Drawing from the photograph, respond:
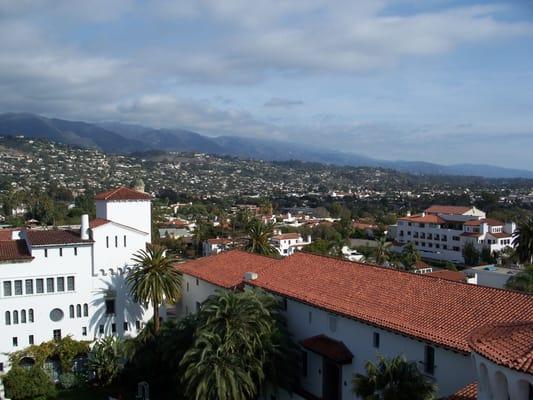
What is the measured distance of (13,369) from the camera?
32031 millimetres

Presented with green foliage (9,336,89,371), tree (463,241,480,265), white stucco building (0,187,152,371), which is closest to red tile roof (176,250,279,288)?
white stucco building (0,187,152,371)

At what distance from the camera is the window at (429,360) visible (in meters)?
19.5

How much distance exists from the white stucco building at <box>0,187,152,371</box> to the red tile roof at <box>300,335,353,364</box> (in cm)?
1646

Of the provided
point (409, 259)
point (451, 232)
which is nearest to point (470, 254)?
point (451, 232)

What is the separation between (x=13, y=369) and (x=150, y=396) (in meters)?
7.97

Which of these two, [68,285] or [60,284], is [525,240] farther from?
[60,284]

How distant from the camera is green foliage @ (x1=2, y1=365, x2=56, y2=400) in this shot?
31297mm

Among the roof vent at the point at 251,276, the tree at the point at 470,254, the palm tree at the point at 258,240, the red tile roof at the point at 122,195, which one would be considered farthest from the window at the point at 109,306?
the tree at the point at 470,254

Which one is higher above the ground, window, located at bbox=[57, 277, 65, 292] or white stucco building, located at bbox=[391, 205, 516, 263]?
window, located at bbox=[57, 277, 65, 292]

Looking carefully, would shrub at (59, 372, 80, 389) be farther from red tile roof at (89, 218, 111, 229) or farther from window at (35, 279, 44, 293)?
red tile roof at (89, 218, 111, 229)

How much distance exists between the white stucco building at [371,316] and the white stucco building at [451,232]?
2671 inches

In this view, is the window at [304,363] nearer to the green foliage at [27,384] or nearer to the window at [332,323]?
the window at [332,323]

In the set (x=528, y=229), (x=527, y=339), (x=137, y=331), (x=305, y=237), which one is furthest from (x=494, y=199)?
(x=527, y=339)

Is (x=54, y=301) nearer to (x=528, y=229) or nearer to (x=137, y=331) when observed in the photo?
(x=137, y=331)
